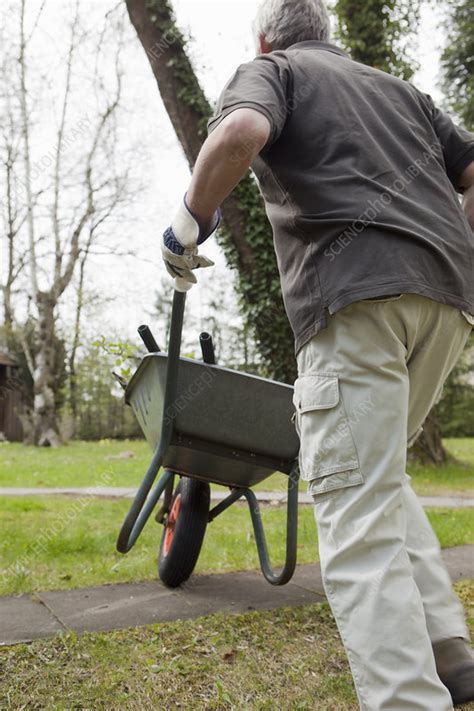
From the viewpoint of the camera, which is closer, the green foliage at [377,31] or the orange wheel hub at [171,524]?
the orange wheel hub at [171,524]

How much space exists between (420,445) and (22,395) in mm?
13095

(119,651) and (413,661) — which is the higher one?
(413,661)

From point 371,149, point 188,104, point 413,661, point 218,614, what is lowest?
point 218,614

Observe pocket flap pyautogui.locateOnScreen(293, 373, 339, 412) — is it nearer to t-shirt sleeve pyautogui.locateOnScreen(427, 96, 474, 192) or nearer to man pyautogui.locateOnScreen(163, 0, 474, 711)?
man pyautogui.locateOnScreen(163, 0, 474, 711)

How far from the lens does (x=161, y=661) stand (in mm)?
1957

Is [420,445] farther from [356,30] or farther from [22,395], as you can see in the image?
[22,395]

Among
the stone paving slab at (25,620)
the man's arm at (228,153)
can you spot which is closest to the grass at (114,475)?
the stone paving slab at (25,620)

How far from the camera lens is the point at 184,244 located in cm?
159

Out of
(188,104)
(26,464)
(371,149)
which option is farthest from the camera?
(26,464)

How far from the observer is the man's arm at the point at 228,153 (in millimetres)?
1394

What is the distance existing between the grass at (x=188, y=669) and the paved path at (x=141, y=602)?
Result: 0.43ft

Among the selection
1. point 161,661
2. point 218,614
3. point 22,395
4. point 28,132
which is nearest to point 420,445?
point 218,614

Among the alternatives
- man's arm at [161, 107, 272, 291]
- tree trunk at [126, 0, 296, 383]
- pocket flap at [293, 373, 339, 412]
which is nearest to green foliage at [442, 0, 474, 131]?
tree trunk at [126, 0, 296, 383]

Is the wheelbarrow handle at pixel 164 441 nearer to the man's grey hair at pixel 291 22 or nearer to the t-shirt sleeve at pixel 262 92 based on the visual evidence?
the t-shirt sleeve at pixel 262 92
